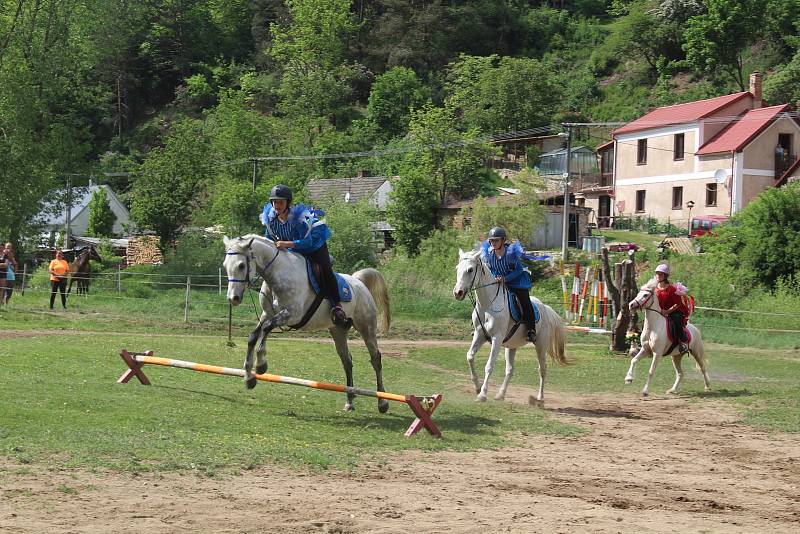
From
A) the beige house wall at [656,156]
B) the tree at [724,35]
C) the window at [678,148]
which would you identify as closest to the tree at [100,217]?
the beige house wall at [656,156]

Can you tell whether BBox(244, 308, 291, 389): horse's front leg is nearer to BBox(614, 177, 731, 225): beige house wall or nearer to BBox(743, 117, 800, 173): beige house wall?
BBox(614, 177, 731, 225): beige house wall

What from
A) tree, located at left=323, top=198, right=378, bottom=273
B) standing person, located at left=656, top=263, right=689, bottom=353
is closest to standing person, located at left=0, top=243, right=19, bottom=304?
tree, located at left=323, top=198, right=378, bottom=273

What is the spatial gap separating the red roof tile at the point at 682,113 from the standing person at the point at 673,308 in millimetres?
44747

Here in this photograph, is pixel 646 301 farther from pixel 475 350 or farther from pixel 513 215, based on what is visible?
pixel 513 215

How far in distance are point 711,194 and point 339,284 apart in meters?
50.1

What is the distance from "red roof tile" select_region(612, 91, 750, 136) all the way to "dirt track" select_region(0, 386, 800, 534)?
174 ft

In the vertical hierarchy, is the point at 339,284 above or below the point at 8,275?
above

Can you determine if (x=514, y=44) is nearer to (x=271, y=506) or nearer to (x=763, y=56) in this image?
(x=763, y=56)

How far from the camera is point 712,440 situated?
13.9 metres

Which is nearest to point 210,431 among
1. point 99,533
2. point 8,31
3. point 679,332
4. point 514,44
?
point 99,533

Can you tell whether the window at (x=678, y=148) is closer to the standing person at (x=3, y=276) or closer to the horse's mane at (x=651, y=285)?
the standing person at (x=3, y=276)

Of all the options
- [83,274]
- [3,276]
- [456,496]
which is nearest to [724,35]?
[83,274]

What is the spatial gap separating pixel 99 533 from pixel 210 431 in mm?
4438

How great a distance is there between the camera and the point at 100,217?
73.5m
